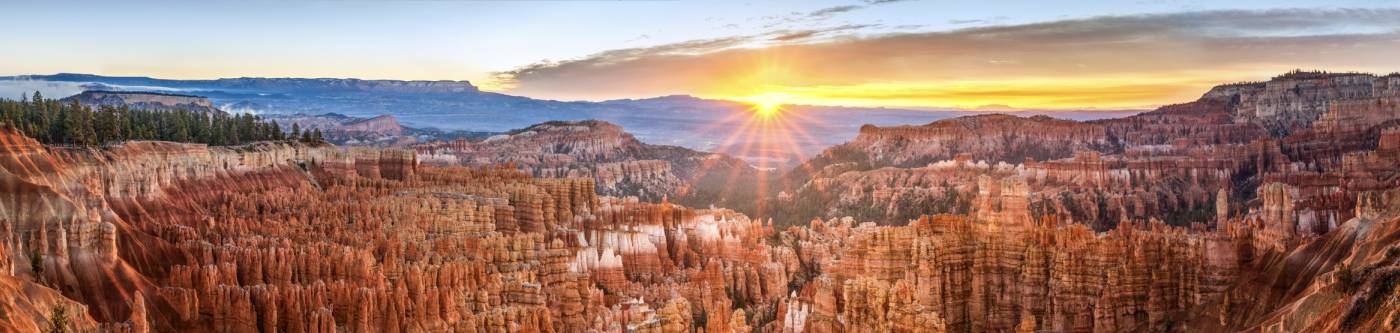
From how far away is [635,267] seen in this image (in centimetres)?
7712

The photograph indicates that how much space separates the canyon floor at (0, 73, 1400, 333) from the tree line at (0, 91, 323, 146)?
4624 mm

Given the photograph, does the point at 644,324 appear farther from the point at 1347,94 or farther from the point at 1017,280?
the point at 1347,94

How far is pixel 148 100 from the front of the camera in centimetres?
17838

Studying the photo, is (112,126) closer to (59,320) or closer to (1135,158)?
(59,320)

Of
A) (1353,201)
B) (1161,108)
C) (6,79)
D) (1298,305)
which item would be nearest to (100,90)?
(6,79)

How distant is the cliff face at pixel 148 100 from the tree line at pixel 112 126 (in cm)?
6839

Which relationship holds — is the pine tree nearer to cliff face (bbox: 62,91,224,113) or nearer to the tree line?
the tree line

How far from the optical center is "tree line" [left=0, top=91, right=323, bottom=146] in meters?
70.3

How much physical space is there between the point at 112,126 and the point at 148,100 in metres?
111

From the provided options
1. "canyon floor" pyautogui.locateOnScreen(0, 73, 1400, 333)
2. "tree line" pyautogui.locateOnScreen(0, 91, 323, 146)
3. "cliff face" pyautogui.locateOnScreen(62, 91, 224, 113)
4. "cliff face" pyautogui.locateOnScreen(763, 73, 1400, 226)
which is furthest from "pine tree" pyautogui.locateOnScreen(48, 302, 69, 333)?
"cliff face" pyautogui.locateOnScreen(62, 91, 224, 113)

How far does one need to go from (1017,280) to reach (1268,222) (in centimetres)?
1016

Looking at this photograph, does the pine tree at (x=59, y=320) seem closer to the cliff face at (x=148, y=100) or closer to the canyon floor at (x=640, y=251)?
A: the canyon floor at (x=640, y=251)

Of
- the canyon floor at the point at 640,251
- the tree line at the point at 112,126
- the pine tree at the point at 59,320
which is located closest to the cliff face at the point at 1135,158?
the canyon floor at the point at 640,251

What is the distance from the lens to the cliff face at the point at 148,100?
556 feet
